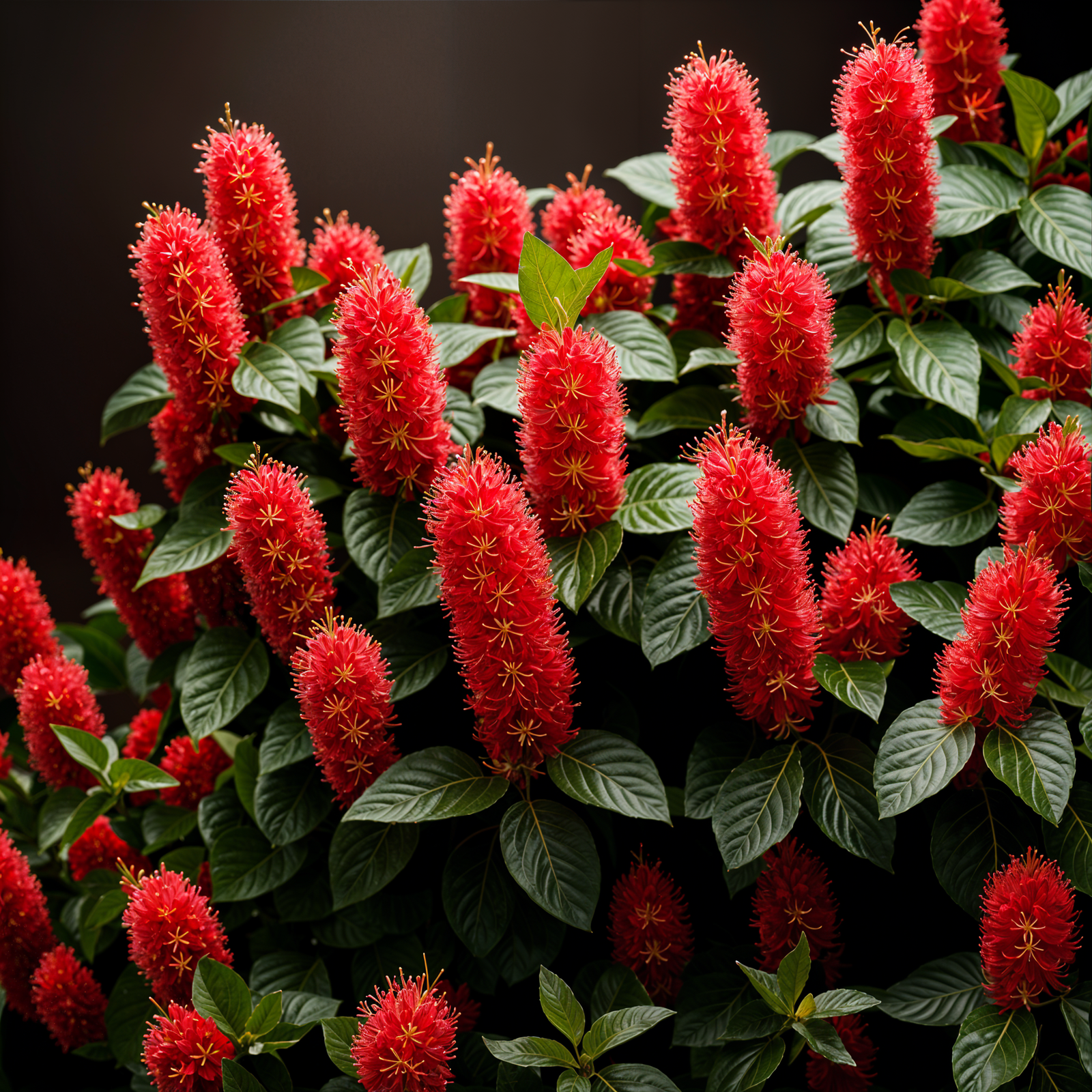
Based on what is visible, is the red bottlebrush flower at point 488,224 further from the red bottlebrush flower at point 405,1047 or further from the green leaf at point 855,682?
the red bottlebrush flower at point 405,1047

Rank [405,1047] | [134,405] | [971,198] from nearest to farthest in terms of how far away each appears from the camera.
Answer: [405,1047] → [971,198] → [134,405]

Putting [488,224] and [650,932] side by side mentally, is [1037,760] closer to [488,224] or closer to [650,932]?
[650,932]

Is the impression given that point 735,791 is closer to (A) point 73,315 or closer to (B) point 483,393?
(B) point 483,393

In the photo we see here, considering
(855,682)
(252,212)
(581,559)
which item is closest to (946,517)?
(855,682)

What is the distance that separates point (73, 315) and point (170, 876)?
1247mm

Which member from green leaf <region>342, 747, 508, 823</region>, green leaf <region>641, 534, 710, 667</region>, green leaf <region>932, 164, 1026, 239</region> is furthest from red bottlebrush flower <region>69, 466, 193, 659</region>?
green leaf <region>932, 164, 1026, 239</region>

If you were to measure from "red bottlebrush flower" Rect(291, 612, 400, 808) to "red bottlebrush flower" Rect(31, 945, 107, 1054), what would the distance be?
14.5 inches

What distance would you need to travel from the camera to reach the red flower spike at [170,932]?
0.74m

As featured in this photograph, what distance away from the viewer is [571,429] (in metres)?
0.70

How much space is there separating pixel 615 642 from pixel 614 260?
1.14 feet

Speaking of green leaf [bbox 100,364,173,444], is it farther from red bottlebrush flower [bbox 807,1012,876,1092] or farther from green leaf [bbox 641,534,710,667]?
red bottlebrush flower [bbox 807,1012,876,1092]

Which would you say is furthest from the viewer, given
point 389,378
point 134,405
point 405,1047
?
point 134,405

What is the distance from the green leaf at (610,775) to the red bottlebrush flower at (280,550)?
0.73 feet

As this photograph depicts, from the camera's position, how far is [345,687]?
2.32 feet
